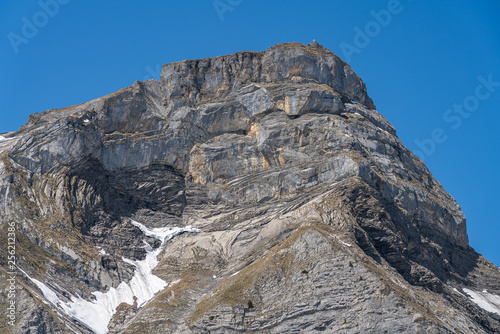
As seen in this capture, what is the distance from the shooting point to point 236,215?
13038cm

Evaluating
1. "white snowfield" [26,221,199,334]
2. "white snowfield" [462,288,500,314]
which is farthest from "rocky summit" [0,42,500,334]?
"white snowfield" [462,288,500,314]

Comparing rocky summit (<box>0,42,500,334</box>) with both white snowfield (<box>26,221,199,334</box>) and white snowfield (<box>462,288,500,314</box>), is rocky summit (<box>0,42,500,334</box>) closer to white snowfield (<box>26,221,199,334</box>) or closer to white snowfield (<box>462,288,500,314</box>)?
white snowfield (<box>26,221,199,334</box>)

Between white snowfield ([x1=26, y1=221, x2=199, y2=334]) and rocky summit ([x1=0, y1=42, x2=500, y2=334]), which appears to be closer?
rocky summit ([x1=0, y1=42, x2=500, y2=334])

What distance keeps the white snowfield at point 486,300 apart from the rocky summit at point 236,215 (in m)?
0.40

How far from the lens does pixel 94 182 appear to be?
434ft

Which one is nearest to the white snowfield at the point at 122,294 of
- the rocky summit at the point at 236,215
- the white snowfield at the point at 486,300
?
the rocky summit at the point at 236,215

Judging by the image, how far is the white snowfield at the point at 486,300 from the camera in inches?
5138

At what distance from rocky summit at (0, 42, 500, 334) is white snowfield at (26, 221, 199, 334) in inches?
10.6

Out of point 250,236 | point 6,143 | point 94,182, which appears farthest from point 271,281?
point 6,143

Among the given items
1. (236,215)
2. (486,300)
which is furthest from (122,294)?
(486,300)

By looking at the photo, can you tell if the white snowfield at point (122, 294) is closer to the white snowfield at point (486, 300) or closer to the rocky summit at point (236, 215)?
the rocky summit at point (236, 215)

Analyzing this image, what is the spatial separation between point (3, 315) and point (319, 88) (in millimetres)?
64122

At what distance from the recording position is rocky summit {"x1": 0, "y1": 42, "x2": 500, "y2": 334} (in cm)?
10406

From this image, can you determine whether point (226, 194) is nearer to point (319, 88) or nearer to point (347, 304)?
point (319, 88)
